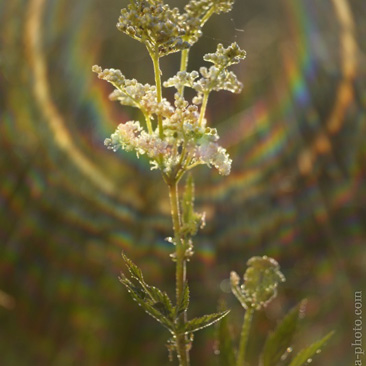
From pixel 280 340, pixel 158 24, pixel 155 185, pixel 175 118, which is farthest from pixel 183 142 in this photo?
pixel 155 185

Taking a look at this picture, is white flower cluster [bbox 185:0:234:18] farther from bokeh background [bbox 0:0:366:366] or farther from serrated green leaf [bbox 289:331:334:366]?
bokeh background [bbox 0:0:366:366]

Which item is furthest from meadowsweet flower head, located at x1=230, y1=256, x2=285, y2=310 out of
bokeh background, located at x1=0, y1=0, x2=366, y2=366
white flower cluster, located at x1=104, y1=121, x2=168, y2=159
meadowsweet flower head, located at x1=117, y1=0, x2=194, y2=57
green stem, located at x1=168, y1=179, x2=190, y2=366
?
bokeh background, located at x1=0, y1=0, x2=366, y2=366

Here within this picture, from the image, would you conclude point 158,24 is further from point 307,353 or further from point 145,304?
point 307,353

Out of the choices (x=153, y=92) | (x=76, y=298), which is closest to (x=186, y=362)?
(x=153, y=92)

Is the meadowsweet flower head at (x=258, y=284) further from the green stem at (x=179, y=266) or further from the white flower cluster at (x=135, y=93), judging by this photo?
the white flower cluster at (x=135, y=93)

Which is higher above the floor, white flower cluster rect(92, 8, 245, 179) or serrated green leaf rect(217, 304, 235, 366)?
white flower cluster rect(92, 8, 245, 179)

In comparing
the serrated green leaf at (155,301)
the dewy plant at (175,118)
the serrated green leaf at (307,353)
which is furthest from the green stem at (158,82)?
the serrated green leaf at (307,353)
